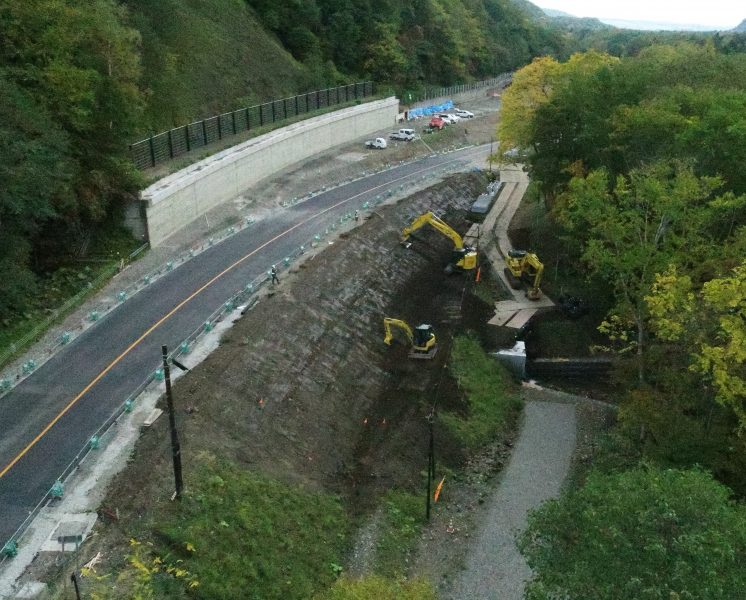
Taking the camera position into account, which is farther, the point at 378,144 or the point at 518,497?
the point at 378,144

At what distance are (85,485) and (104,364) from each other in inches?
310

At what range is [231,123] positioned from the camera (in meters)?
55.8

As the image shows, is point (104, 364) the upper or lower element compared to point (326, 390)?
upper

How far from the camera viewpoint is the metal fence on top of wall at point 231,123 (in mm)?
45344

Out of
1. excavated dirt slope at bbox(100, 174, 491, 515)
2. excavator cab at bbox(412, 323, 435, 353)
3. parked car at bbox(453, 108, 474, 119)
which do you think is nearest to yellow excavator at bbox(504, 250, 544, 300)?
excavated dirt slope at bbox(100, 174, 491, 515)

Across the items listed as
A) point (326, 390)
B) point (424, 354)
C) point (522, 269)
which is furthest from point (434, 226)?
point (326, 390)

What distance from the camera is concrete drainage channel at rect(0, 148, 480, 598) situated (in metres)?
18.4

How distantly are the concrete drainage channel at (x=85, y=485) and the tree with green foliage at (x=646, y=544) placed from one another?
1323cm

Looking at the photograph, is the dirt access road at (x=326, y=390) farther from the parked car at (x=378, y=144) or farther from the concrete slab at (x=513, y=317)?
the parked car at (x=378, y=144)

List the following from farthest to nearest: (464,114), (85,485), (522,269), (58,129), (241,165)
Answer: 1. (464,114)
2. (241,165)
3. (522,269)
4. (58,129)
5. (85,485)

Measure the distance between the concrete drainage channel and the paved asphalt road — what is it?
532 mm

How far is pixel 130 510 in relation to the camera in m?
20.3

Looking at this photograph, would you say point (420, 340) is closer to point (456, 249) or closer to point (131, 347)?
point (456, 249)

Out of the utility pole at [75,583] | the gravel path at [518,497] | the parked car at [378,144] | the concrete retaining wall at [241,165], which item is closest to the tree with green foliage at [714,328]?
the gravel path at [518,497]
